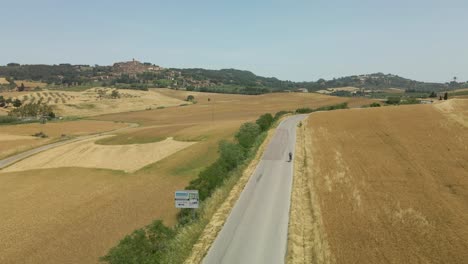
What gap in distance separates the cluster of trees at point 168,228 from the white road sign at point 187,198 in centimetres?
183

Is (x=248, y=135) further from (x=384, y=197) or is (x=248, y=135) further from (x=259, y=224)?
(x=259, y=224)

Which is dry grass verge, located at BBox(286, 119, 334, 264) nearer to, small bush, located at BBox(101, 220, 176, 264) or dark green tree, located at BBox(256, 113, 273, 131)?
small bush, located at BBox(101, 220, 176, 264)

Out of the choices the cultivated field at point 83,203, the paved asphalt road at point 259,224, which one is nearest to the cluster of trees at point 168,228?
the paved asphalt road at point 259,224

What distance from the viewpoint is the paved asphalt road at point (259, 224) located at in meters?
17.3

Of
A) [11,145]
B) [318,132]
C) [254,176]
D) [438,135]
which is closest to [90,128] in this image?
[11,145]

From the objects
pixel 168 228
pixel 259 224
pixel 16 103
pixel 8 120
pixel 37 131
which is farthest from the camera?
pixel 16 103

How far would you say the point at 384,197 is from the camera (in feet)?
78.1

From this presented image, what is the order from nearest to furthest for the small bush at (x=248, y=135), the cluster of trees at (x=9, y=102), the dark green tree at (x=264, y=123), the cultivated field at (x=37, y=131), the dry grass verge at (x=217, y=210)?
the dry grass verge at (x=217, y=210) → the small bush at (x=248, y=135) → the dark green tree at (x=264, y=123) → the cultivated field at (x=37, y=131) → the cluster of trees at (x=9, y=102)

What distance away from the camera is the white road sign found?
74.3 ft

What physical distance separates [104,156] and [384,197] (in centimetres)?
4513

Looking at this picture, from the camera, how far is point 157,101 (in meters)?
169

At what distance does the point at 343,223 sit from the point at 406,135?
2810cm

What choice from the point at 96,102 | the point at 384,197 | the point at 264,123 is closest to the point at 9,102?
the point at 96,102

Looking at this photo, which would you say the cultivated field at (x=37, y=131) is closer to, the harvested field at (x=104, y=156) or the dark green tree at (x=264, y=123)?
the harvested field at (x=104, y=156)
